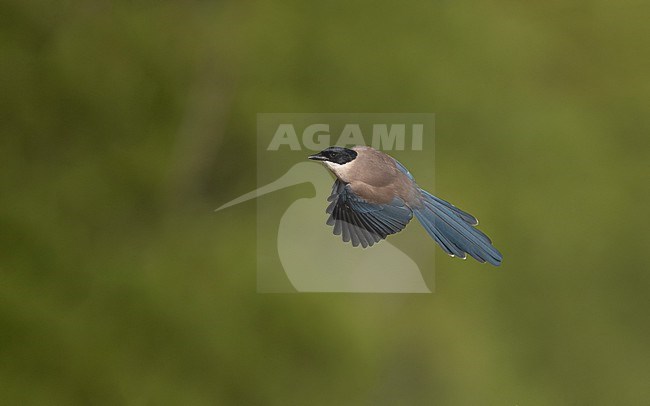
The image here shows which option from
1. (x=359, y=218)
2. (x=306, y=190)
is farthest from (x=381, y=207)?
(x=306, y=190)

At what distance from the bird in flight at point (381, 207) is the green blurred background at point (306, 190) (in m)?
0.55

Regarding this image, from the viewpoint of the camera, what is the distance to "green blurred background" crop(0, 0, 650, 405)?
1.62 m

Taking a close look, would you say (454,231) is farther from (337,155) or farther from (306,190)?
(306,190)

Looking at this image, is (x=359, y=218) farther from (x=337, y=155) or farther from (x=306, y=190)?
(x=306, y=190)

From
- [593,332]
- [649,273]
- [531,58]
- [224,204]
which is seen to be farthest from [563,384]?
[224,204]

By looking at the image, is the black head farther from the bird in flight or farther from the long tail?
the long tail

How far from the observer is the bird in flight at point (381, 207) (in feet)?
3.35

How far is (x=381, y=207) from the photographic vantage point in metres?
1.03

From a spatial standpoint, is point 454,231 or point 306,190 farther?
point 306,190

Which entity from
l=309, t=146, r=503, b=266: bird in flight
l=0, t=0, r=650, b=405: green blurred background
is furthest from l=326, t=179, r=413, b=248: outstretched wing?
l=0, t=0, r=650, b=405: green blurred background

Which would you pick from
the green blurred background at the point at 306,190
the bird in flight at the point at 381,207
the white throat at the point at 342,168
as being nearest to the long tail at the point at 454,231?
the bird in flight at the point at 381,207

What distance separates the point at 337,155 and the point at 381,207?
0.09 meters

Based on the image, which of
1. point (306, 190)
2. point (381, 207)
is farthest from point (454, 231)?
point (306, 190)

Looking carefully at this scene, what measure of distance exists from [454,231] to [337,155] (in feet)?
0.62
